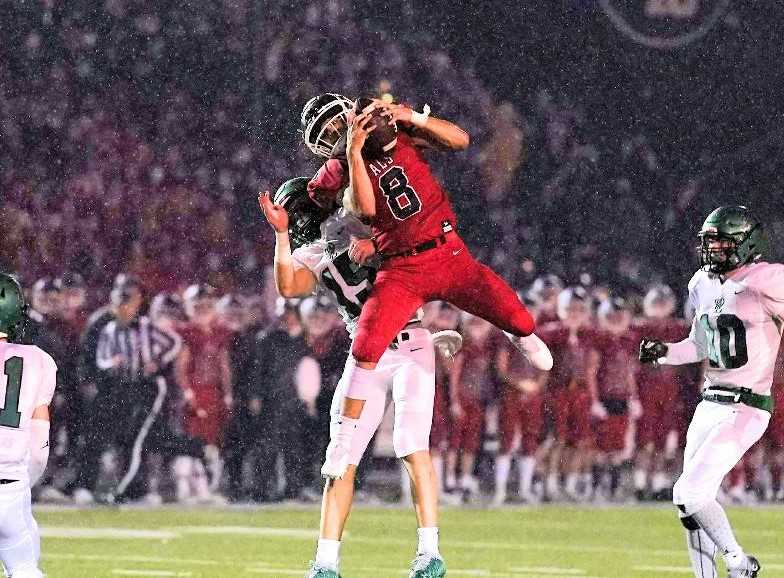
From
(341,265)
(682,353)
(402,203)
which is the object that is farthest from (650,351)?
(341,265)

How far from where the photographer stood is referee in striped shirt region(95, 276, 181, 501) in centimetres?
1118

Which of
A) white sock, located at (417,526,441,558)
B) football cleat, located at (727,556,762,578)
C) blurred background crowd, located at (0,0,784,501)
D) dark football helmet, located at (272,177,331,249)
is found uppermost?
blurred background crowd, located at (0,0,784,501)

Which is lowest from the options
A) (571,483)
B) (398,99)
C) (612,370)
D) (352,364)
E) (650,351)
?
(571,483)

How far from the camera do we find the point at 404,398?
260 inches

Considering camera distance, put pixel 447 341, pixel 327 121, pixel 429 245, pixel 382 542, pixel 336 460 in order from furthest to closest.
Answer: pixel 382 542, pixel 447 341, pixel 327 121, pixel 429 245, pixel 336 460

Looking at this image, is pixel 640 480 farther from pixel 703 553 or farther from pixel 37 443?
pixel 37 443

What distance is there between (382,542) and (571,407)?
2933 millimetres

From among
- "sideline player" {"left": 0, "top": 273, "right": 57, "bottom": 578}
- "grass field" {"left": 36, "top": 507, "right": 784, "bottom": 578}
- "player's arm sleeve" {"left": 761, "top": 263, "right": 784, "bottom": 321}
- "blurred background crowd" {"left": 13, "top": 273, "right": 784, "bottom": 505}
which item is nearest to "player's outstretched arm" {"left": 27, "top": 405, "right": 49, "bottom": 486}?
"sideline player" {"left": 0, "top": 273, "right": 57, "bottom": 578}

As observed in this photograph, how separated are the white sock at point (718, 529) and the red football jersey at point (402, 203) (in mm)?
1442

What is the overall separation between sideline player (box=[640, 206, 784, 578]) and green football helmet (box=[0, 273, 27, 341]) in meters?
2.52

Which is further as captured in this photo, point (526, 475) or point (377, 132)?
point (526, 475)

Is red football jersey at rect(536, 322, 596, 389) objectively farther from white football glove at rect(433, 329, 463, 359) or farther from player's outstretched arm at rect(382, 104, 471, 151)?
player's outstretched arm at rect(382, 104, 471, 151)

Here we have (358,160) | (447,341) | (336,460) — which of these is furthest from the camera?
(447,341)

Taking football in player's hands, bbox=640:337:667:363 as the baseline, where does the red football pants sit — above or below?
above
